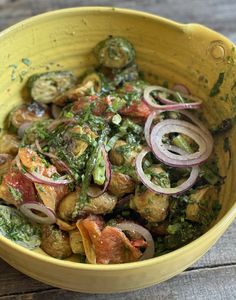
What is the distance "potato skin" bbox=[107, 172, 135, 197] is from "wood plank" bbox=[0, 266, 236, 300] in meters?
0.39

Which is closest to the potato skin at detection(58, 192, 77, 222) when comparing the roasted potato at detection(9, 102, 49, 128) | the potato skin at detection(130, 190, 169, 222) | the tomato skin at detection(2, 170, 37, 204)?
the tomato skin at detection(2, 170, 37, 204)

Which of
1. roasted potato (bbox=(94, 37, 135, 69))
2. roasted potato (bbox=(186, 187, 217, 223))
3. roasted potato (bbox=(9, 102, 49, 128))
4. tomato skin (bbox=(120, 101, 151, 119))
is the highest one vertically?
roasted potato (bbox=(94, 37, 135, 69))

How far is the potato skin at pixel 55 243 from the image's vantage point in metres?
1.95

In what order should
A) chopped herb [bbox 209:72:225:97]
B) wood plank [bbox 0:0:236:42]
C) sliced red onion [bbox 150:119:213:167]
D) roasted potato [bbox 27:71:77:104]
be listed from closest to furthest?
sliced red onion [bbox 150:119:213:167] < chopped herb [bbox 209:72:225:97] < roasted potato [bbox 27:71:77:104] < wood plank [bbox 0:0:236:42]

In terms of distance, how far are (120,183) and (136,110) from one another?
35 cm

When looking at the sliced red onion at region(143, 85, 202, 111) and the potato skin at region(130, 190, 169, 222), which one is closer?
the potato skin at region(130, 190, 169, 222)

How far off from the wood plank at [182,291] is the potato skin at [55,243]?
0.16 meters

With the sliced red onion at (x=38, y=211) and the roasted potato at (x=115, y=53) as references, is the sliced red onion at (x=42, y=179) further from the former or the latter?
the roasted potato at (x=115, y=53)

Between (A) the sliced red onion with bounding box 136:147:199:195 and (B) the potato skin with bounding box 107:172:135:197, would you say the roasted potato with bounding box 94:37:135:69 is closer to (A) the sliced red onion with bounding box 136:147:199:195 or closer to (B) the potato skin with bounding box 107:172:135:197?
(A) the sliced red onion with bounding box 136:147:199:195

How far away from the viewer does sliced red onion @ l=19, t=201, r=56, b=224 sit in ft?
6.38

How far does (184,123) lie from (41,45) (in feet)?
2.47

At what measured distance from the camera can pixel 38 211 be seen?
198 centimetres

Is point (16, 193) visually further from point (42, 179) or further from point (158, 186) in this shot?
point (158, 186)

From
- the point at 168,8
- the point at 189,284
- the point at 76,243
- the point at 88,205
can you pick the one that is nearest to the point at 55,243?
the point at 76,243
